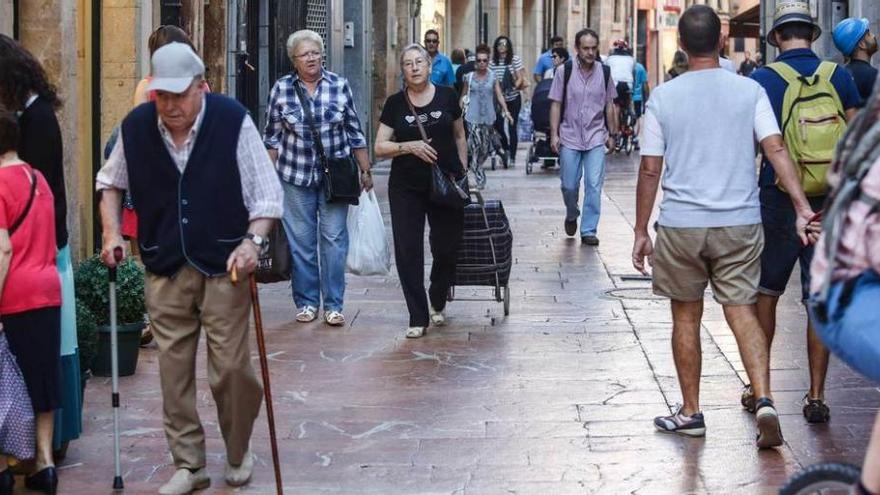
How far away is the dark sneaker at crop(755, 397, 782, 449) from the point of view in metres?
7.46

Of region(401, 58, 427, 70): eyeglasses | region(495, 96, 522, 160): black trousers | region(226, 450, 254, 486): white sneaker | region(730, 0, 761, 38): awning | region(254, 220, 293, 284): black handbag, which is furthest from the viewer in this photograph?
region(730, 0, 761, 38): awning

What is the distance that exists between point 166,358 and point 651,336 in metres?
4.41

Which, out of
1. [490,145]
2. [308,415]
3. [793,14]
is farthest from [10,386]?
[490,145]

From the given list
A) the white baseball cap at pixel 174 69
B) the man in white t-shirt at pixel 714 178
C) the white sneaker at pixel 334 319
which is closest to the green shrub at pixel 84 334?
the white baseball cap at pixel 174 69

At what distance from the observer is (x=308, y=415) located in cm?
848

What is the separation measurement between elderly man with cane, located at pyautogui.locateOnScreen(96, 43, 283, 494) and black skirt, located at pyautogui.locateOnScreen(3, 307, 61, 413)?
320mm

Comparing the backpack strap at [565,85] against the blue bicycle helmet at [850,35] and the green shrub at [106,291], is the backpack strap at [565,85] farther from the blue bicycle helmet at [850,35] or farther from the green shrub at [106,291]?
the green shrub at [106,291]

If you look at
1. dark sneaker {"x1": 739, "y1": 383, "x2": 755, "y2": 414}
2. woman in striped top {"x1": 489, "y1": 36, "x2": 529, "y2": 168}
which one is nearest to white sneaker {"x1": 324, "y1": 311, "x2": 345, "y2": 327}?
dark sneaker {"x1": 739, "y1": 383, "x2": 755, "y2": 414}

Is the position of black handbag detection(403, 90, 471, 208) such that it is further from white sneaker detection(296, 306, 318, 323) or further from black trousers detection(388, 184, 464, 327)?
white sneaker detection(296, 306, 318, 323)

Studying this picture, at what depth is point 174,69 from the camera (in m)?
6.73

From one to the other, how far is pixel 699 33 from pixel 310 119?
401cm

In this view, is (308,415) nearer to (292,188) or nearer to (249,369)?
(249,369)

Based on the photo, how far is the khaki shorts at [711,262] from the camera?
7688 millimetres

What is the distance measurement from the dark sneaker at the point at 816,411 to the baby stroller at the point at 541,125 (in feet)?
50.3
